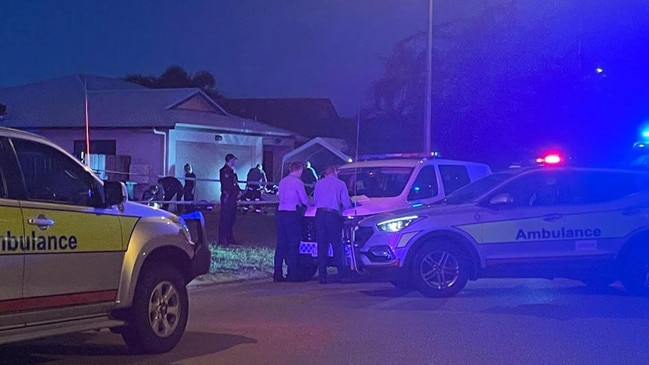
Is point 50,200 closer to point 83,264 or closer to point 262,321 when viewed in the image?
point 83,264

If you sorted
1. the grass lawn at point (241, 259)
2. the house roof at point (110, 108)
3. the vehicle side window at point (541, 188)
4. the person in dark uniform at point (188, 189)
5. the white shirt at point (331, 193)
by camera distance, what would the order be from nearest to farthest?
the vehicle side window at point (541, 188) < the white shirt at point (331, 193) < the grass lawn at point (241, 259) < the person in dark uniform at point (188, 189) < the house roof at point (110, 108)

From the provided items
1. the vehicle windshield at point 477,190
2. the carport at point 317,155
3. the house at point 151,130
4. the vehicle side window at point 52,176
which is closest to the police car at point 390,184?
the vehicle windshield at point 477,190

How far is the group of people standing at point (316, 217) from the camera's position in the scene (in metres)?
13.9

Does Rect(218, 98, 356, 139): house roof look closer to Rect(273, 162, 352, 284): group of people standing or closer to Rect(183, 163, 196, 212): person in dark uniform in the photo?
Rect(183, 163, 196, 212): person in dark uniform

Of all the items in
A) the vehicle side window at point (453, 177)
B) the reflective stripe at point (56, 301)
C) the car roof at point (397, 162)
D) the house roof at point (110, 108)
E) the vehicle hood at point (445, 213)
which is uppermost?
the house roof at point (110, 108)

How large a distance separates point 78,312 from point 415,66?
25848mm

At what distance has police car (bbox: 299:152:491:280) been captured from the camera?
14617 mm

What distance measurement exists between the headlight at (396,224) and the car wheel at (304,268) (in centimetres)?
204

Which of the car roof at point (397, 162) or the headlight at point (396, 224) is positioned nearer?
the headlight at point (396, 224)

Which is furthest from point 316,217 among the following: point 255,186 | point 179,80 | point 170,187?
point 179,80

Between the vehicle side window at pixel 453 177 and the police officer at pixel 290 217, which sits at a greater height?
the vehicle side window at pixel 453 177

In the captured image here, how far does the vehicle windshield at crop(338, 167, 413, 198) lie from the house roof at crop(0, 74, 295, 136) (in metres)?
15.3

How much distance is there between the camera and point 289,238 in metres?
14.4

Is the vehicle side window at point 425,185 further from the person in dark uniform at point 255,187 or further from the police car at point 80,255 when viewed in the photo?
the person in dark uniform at point 255,187
